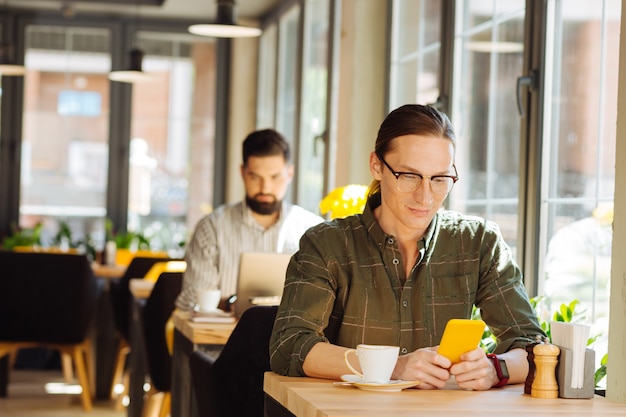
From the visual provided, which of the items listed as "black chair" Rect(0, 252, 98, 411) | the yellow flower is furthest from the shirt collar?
"black chair" Rect(0, 252, 98, 411)

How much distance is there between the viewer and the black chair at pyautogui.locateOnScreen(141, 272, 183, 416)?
174 inches

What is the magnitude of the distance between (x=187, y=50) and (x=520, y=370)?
7.15 metres

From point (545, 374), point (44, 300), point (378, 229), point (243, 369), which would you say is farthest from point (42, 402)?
point (545, 374)

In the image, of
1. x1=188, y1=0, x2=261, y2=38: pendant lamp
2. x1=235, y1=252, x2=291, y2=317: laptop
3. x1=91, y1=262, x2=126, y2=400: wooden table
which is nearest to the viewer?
x1=235, y1=252, x2=291, y2=317: laptop

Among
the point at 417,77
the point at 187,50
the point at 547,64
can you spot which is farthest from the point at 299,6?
the point at 547,64

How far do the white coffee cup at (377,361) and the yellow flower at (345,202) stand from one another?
1.71m

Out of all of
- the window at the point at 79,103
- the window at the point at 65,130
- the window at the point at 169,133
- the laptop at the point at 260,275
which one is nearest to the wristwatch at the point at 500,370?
the laptop at the point at 260,275

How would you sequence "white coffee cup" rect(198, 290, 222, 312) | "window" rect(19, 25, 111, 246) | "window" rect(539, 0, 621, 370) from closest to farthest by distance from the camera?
1. "window" rect(539, 0, 621, 370)
2. "white coffee cup" rect(198, 290, 222, 312)
3. "window" rect(19, 25, 111, 246)

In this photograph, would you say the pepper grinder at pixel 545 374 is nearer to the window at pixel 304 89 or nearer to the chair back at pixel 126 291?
the window at pixel 304 89

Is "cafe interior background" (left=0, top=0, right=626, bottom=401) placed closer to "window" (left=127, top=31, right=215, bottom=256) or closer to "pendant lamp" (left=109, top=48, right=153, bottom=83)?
"window" (left=127, top=31, right=215, bottom=256)

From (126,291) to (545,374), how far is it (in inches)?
181

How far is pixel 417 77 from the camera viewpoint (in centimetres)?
493

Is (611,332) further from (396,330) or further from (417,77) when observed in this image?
(417,77)

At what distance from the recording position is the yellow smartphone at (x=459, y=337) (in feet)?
6.24
